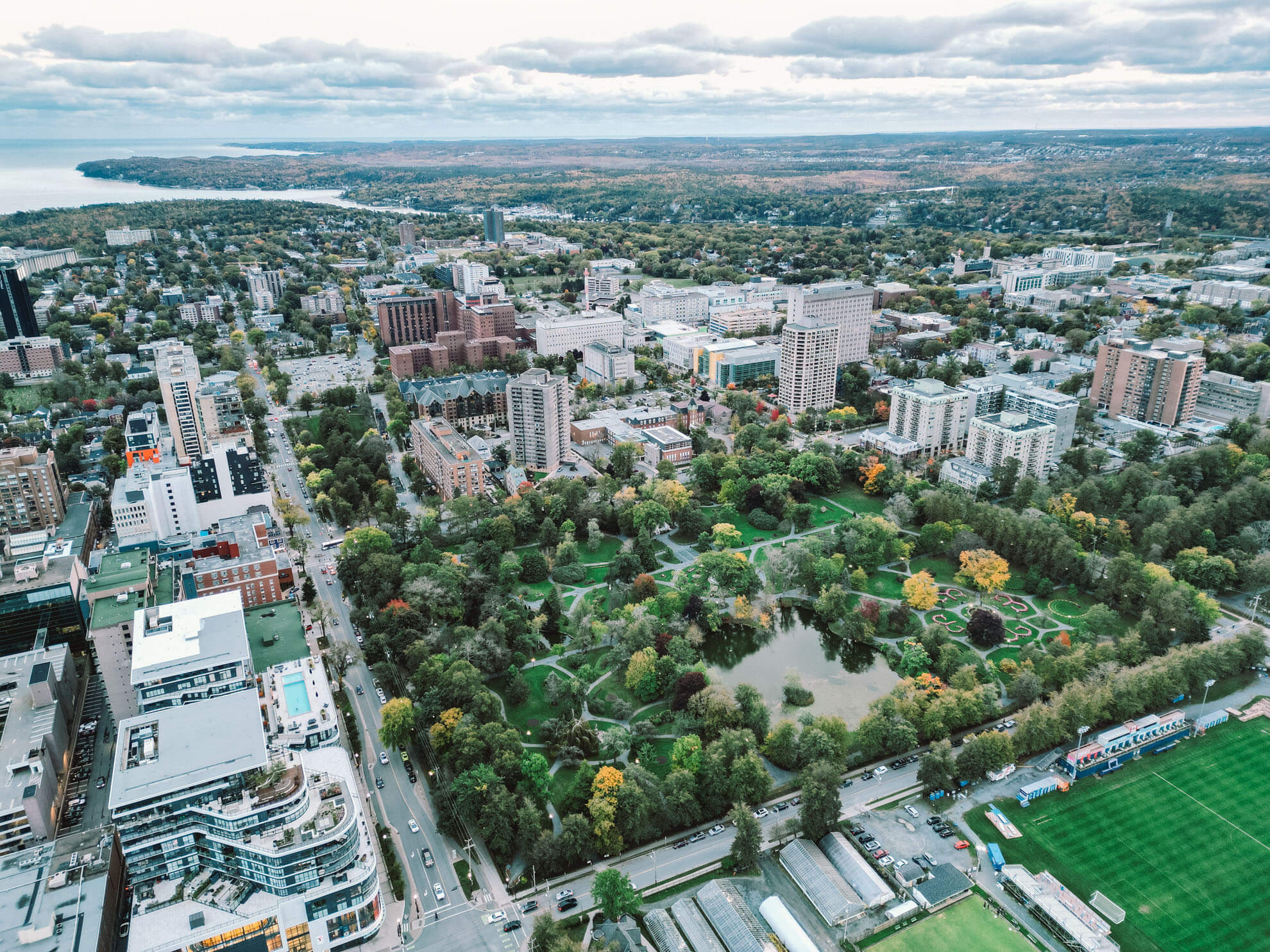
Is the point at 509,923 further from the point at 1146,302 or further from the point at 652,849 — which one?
the point at 1146,302

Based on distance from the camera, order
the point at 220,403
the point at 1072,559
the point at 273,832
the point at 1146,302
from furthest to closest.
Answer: the point at 1146,302
the point at 220,403
the point at 1072,559
the point at 273,832

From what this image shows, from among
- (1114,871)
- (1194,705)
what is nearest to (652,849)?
(1114,871)

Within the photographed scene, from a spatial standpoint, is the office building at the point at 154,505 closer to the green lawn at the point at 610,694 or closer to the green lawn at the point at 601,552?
the green lawn at the point at 601,552

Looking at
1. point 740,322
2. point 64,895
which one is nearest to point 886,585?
point 64,895

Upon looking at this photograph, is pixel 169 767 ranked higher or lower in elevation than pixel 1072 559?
higher

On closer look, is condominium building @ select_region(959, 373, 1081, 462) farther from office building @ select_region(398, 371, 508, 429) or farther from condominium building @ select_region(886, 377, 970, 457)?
office building @ select_region(398, 371, 508, 429)

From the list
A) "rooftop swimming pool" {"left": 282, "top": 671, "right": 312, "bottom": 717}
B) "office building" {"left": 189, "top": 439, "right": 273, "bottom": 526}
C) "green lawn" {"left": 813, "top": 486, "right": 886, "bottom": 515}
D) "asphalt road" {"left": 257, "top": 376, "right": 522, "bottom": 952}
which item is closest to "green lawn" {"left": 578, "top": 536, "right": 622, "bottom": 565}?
"asphalt road" {"left": 257, "top": 376, "right": 522, "bottom": 952}

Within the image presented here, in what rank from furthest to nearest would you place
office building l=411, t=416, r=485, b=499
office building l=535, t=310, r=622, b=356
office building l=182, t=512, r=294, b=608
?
office building l=535, t=310, r=622, b=356, office building l=411, t=416, r=485, b=499, office building l=182, t=512, r=294, b=608
